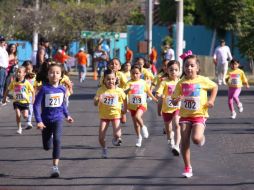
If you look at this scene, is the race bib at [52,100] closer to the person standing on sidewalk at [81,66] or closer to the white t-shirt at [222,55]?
the white t-shirt at [222,55]

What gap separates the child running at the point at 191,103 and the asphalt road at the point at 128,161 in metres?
0.47

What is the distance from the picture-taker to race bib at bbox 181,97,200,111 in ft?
37.8

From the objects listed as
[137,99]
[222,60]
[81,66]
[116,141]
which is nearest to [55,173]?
[116,141]

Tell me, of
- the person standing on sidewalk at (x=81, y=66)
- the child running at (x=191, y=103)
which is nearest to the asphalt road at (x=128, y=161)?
the child running at (x=191, y=103)

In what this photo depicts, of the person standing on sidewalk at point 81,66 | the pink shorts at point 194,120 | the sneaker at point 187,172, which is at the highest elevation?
the pink shorts at point 194,120

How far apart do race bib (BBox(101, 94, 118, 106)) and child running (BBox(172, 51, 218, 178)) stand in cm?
214

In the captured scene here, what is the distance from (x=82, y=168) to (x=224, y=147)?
3420mm

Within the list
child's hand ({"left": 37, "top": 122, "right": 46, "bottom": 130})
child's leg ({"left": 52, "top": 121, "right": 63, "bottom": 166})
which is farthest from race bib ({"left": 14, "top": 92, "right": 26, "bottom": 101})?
child's hand ({"left": 37, "top": 122, "right": 46, "bottom": 130})

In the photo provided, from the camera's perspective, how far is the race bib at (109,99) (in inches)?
540

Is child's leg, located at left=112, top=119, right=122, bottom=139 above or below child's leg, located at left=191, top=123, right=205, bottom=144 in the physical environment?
below

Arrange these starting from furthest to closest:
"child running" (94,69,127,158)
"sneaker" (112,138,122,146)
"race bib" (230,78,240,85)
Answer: "race bib" (230,78,240,85) → "sneaker" (112,138,122,146) → "child running" (94,69,127,158)

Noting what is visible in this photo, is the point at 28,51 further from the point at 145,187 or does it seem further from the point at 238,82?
the point at 145,187

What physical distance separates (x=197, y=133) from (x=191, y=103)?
0.47m

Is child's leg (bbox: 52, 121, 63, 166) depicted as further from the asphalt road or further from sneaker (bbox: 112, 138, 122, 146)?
sneaker (bbox: 112, 138, 122, 146)
